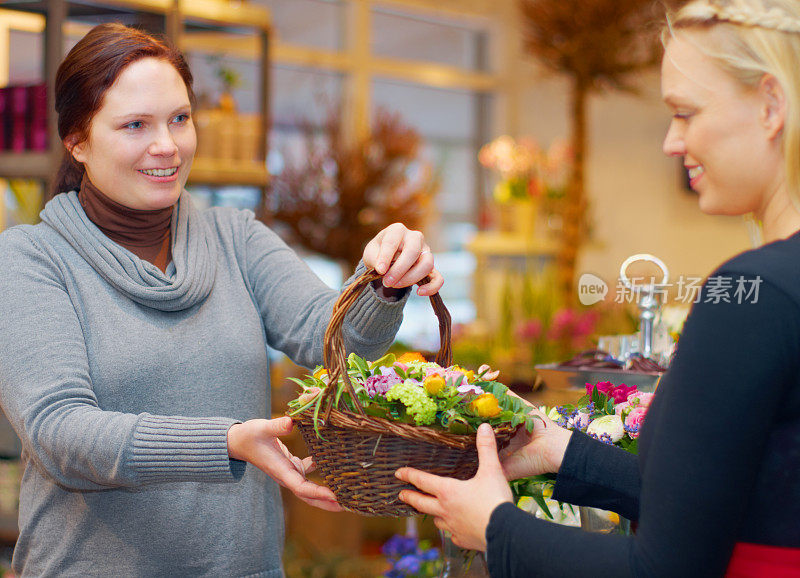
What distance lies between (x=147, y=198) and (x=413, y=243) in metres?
0.49

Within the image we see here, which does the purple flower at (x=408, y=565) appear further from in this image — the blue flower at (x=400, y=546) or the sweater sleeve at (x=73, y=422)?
the sweater sleeve at (x=73, y=422)

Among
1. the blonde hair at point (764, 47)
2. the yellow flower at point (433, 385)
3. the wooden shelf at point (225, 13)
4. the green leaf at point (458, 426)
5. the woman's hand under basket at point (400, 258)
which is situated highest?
the wooden shelf at point (225, 13)

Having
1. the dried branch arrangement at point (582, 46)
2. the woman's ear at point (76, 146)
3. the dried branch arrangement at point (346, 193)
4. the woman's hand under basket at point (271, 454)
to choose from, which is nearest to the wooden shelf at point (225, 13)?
the dried branch arrangement at point (346, 193)

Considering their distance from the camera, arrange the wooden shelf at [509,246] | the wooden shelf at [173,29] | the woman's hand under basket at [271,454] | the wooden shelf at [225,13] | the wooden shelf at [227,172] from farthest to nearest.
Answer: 1. the wooden shelf at [509,246]
2. the wooden shelf at [227,172]
3. the wooden shelf at [225,13]
4. the wooden shelf at [173,29]
5. the woman's hand under basket at [271,454]

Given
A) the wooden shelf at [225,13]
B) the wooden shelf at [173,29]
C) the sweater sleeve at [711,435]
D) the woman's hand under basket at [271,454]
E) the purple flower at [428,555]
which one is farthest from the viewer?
the wooden shelf at [225,13]

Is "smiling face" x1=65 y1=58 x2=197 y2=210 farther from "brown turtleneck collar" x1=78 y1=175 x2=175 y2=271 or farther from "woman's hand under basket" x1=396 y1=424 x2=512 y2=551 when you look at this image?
Answer: "woman's hand under basket" x1=396 y1=424 x2=512 y2=551

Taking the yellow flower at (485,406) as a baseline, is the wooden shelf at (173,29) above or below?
above

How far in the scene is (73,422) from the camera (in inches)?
47.3

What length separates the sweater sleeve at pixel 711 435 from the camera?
0.81 m

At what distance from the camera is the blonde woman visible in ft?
2.69

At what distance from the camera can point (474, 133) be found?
7.29 metres

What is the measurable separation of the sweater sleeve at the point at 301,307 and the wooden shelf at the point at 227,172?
1.92m

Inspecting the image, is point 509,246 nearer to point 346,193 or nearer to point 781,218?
point 346,193

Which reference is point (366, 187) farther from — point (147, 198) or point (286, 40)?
point (147, 198)
